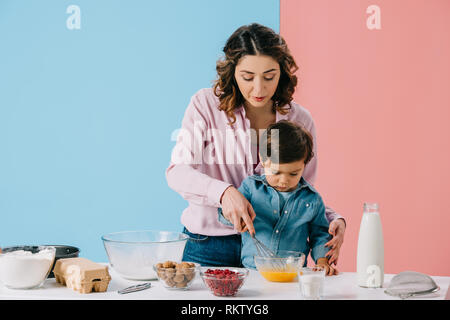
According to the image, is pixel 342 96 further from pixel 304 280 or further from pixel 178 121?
pixel 304 280

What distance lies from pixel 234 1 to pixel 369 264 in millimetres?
1850

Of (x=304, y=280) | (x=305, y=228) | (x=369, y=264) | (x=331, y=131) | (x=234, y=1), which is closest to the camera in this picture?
(x=304, y=280)

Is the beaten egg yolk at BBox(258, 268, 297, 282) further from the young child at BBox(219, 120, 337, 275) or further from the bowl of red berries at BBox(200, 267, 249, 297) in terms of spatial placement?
the young child at BBox(219, 120, 337, 275)

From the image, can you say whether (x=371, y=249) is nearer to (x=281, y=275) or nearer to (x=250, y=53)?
(x=281, y=275)

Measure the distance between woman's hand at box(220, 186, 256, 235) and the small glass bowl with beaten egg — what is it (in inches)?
4.0

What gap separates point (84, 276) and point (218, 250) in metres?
0.66

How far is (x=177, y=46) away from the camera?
113 inches

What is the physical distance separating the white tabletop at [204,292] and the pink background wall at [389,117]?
5.01 ft

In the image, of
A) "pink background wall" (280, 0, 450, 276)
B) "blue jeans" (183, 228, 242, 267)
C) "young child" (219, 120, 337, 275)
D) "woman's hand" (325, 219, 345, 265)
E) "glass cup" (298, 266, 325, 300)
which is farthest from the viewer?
"pink background wall" (280, 0, 450, 276)

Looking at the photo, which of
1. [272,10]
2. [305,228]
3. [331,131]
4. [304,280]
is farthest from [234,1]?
[304,280]

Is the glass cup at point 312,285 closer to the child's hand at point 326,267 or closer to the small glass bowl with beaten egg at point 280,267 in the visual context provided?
the small glass bowl with beaten egg at point 280,267

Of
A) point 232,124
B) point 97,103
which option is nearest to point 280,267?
point 232,124

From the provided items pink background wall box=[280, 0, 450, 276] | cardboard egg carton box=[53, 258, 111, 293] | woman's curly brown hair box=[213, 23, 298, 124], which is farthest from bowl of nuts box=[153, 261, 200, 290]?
pink background wall box=[280, 0, 450, 276]

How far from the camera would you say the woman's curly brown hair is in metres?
1.92
